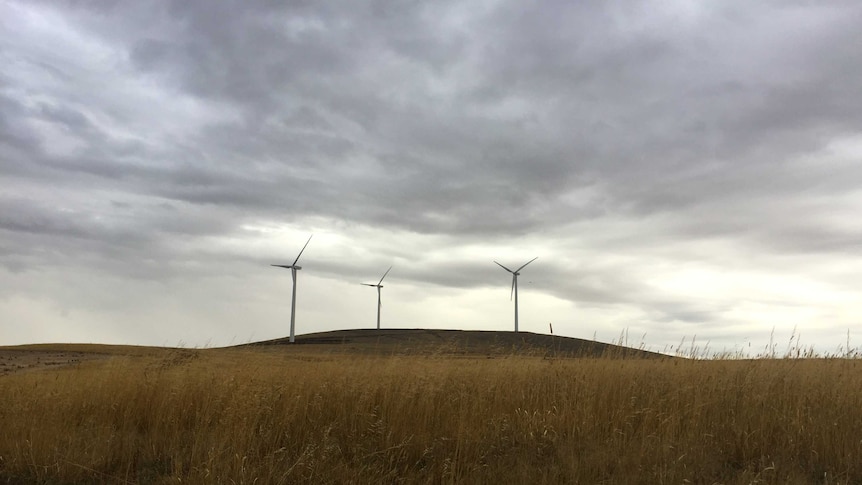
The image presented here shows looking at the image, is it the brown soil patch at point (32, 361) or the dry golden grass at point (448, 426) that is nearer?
the dry golden grass at point (448, 426)

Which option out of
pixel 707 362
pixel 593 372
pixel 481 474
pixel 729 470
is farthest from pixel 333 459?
pixel 707 362

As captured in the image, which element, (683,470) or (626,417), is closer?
(683,470)

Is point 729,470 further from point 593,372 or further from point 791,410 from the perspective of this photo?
point 593,372

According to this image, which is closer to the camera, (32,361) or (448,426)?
(448,426)

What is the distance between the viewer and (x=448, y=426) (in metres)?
8.50

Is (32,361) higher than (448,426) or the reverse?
the reverse

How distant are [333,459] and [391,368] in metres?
5.28

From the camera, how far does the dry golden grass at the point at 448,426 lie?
22.3 ft

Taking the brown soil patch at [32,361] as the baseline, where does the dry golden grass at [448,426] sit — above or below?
above

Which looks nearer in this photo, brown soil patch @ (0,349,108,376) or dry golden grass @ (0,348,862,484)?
dry golden grass @ (0,348,862,484)

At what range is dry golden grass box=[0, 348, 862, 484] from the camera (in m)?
6.79

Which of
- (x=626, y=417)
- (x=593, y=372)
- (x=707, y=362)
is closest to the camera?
(x=626, y=417)

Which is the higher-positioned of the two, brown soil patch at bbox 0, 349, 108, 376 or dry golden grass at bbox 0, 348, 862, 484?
dry golden grass at bbox 0, 348, 862, 484

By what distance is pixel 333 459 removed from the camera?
706cm
